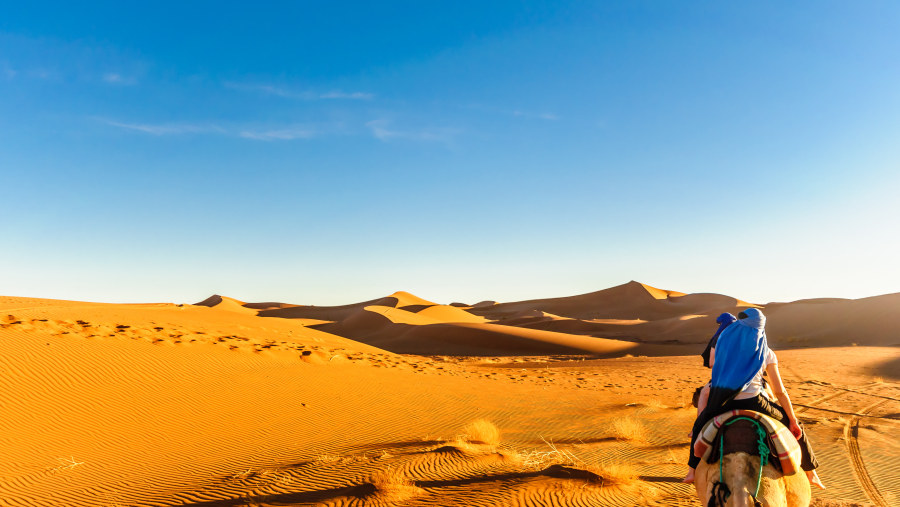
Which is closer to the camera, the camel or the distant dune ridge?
the camel

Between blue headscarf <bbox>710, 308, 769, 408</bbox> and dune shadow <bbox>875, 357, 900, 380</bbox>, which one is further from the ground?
blue headscarf <bbox>710, 308, 769, 408</bbox>

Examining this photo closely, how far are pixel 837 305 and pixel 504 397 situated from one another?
160 ft

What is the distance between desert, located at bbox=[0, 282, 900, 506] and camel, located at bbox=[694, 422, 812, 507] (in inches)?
122

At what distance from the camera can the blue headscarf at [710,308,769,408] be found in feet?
12.3

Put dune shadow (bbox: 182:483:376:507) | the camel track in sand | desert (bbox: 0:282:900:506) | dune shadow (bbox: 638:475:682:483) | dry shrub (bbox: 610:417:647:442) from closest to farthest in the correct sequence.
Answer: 1. dune shadow (bbox: 182:483:376:507)
2. the camel track in sand
3. desert (bbox: 0:282:900:506)
4. dune shadow (bbox: 638:475:682:483)
5. dry shrub (bbox: 610:417:647:442)

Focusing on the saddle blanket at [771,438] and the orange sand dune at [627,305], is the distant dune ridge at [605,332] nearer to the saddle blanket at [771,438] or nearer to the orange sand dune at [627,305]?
the orange sand dune at [627,305]

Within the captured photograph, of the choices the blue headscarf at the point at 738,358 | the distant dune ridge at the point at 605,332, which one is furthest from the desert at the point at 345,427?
the distant dune ridge at the point at 605,332

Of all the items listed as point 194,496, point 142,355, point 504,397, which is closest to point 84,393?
point 142,355

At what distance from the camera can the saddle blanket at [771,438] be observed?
136 inches

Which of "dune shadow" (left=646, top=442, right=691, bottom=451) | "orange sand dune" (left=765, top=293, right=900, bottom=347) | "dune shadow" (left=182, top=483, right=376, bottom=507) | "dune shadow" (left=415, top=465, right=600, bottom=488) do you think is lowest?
"dune shadow" (left=646, top=442, right=691, bottom=451)

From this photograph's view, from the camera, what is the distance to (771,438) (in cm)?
350

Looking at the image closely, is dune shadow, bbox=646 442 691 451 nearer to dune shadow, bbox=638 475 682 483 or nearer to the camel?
dune shadow, bbox=638 475 682 483

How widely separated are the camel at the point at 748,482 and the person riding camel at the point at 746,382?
164 mm

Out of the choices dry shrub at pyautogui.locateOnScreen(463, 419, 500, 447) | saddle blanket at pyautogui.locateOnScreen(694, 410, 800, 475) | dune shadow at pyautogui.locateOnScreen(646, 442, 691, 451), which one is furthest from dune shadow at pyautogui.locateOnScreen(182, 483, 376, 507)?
dune shadow at pyautogui.locateOnScreen(646, 442, 691, 451)
